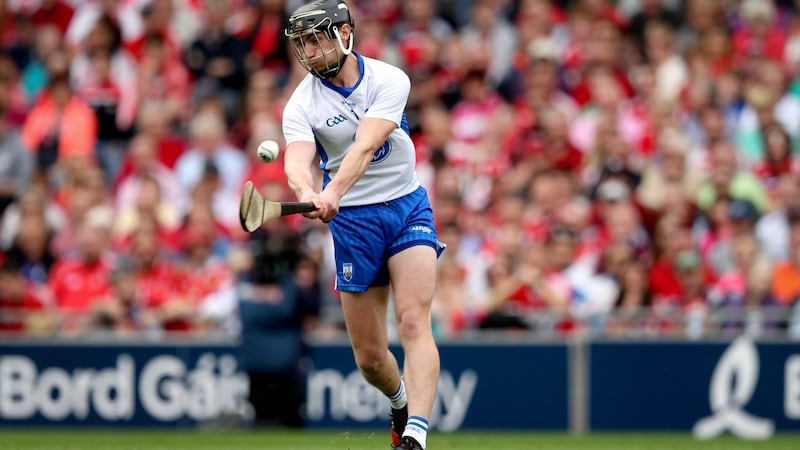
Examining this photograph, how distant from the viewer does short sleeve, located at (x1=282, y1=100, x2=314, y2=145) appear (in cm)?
861

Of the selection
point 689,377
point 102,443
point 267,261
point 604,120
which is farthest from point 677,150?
point 102,443

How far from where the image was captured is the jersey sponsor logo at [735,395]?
13516 mm

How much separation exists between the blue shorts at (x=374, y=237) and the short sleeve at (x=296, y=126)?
0.52 m

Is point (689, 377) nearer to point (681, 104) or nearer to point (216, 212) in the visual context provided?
point (681, 104)

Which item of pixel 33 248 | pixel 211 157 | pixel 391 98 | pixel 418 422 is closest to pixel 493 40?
pixel 211 157

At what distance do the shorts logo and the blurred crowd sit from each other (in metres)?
5.32

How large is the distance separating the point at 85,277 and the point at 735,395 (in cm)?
644

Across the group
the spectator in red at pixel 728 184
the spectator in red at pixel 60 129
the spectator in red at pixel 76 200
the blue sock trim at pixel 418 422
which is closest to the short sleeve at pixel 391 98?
the blue sock trim at pixel 418 422

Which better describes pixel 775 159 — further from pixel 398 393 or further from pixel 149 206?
pixel 398 393

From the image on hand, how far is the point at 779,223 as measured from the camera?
48.4ft

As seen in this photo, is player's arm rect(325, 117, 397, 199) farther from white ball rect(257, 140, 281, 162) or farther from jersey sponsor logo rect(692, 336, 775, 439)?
jersey sponsor logo rect(692, 336, 775, 439)

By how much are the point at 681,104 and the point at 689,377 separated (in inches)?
149

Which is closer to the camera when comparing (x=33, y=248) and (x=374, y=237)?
(x=374, y=237)

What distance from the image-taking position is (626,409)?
13.8 metres
